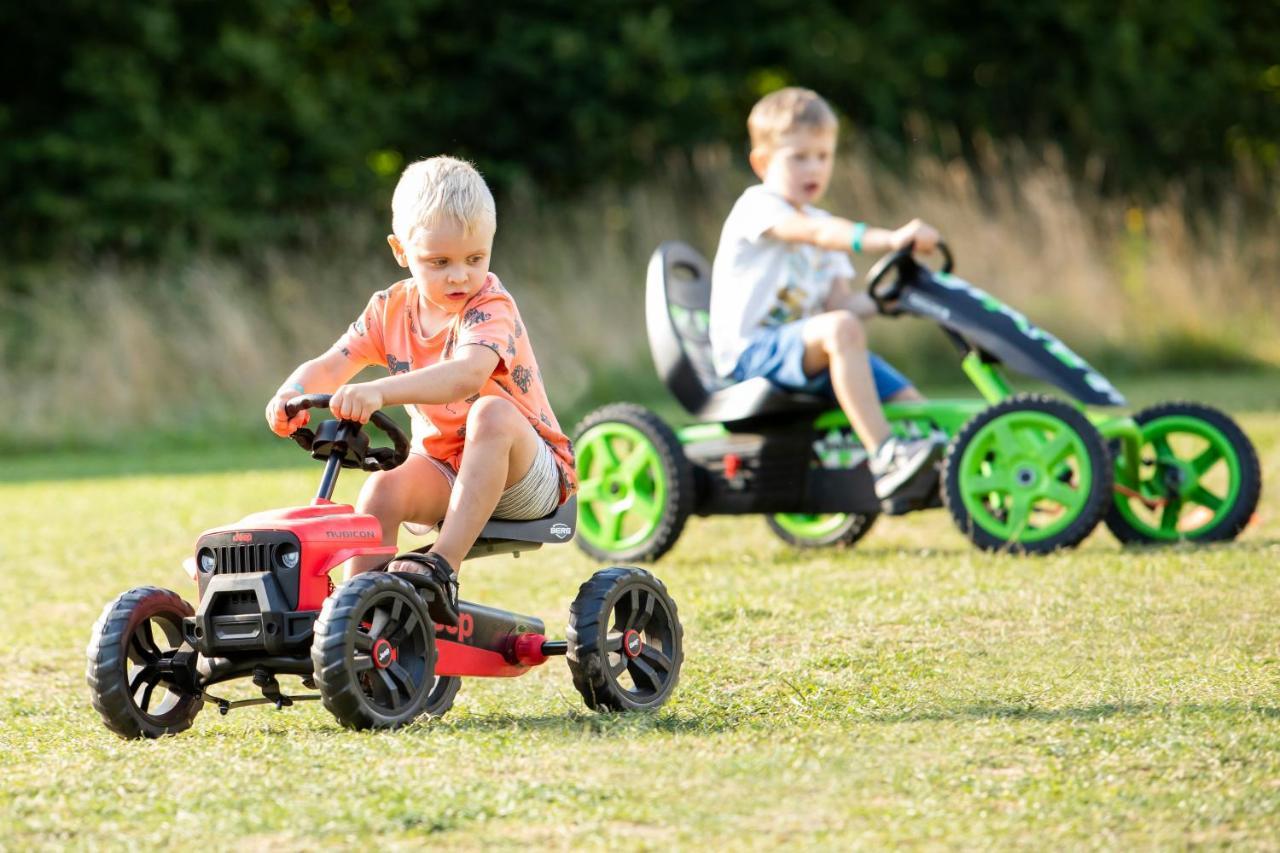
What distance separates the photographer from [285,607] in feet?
12.2

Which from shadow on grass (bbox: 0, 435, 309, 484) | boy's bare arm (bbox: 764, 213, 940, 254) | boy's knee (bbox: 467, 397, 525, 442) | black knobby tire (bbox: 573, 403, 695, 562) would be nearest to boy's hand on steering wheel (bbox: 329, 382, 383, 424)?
boy's knee (bbox: 467, 397, 525, 442)

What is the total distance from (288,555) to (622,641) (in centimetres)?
76

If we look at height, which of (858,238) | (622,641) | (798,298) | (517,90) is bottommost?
(622,641)

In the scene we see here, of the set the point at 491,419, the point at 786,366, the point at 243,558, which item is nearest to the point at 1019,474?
the point at 786,366

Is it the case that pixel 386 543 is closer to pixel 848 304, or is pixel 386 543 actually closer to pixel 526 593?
pixel 526 593

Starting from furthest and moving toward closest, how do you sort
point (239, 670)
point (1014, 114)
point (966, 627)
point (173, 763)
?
1. point (1014, 114)
2. point (966, 627)
3. point (239, 670)
4. point (173, 763)

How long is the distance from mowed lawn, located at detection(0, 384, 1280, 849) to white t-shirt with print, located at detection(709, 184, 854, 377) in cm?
88

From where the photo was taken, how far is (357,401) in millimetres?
3777

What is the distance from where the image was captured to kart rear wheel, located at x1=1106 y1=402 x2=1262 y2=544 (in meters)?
6.18

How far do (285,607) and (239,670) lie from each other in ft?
→ 0.58

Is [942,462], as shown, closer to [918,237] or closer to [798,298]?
[918,237]

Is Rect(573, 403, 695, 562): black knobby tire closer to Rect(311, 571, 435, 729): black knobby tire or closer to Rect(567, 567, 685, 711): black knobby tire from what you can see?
Rect(567, 567, 685, 711): black knobby tire

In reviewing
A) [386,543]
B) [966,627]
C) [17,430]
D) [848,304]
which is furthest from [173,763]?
[17,430]

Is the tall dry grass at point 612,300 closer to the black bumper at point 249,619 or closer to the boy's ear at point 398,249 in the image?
the boy's ear at point 398,249
